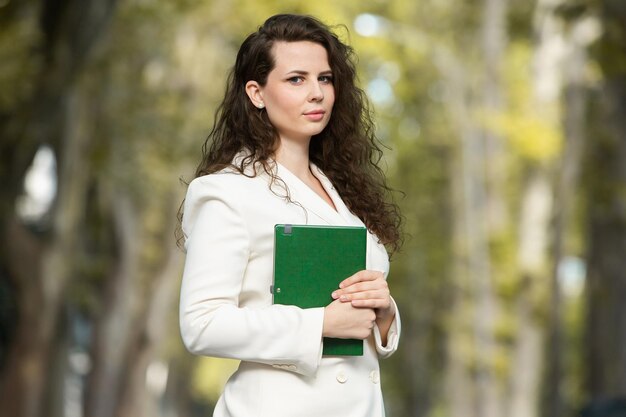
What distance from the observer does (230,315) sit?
11.5ft

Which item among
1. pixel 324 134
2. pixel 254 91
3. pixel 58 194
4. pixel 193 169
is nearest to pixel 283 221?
pixel 254 91

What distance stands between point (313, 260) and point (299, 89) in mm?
483

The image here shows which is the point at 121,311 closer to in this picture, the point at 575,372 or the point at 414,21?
the point at 414,21

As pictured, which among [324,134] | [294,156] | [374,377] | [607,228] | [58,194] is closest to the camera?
[374,377]

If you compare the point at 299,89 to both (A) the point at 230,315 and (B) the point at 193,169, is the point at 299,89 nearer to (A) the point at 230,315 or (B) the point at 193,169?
(A) the point at 230,315

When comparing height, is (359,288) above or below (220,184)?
below

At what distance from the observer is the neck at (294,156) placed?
3861 millimetres

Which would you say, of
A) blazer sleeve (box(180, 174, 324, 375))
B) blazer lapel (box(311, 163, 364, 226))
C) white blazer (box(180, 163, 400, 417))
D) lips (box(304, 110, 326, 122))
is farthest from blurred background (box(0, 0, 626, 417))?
blazer sleeve (box(180, 174, 324, 375))

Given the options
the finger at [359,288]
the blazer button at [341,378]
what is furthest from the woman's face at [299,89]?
the blazer button at [341,378]

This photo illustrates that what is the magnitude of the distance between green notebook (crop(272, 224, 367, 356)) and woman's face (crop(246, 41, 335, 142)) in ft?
1.20

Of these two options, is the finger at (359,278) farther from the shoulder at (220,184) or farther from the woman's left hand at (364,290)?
the shoulder at (220,184)

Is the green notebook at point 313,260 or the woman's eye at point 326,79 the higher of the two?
the woman's eye at point 326,79

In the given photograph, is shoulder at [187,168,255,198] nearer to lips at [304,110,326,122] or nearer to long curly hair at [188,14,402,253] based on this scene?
long curly hair at [188,14,402,253]

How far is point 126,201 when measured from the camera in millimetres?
24062
